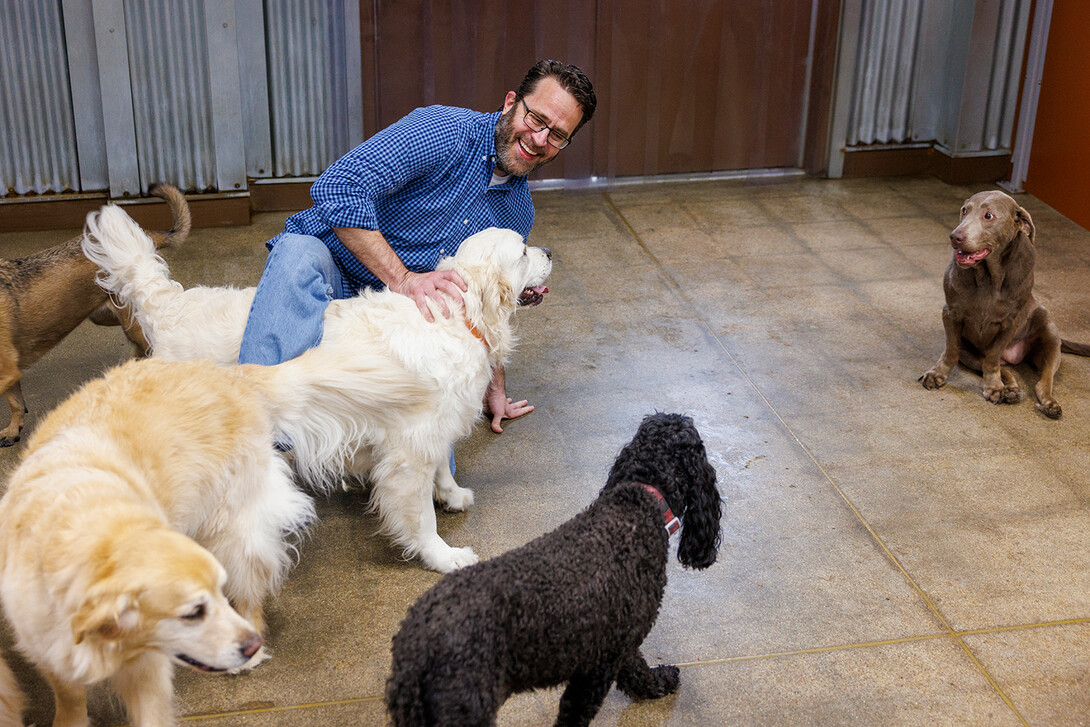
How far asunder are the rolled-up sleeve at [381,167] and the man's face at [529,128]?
171 millimetres

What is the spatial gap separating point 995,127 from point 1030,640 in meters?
4.72

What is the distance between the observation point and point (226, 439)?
243 cm

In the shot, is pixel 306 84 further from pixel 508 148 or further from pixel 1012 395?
pixel 1012 395

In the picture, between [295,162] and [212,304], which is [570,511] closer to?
[212,304]

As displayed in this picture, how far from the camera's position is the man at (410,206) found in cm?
310

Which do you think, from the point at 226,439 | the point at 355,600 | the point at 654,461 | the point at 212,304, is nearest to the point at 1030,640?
the point at 654,461

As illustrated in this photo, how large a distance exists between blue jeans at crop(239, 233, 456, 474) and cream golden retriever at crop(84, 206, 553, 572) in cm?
6

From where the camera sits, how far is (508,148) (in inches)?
139

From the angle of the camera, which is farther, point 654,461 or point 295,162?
point 295,162

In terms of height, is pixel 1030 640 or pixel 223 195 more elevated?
pixel 223 195

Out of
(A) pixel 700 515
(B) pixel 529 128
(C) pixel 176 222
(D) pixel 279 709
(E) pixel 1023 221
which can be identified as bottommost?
(D) pixel 279 709

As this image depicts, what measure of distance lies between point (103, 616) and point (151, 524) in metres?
0.24

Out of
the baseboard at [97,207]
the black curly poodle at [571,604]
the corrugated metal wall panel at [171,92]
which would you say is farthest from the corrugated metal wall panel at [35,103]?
the black curly poodle at [571,604]

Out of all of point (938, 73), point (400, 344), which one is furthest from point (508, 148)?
A: point (938, 73)
